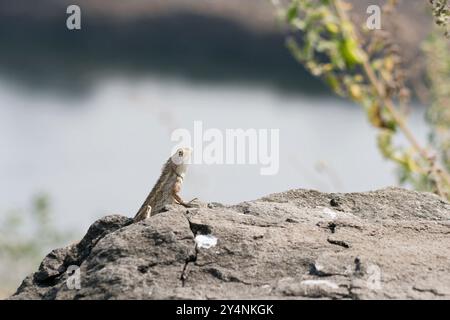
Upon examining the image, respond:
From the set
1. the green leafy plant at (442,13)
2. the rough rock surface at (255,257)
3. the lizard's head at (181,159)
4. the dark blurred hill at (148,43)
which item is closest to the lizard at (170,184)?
the lizard's head at (181,159)

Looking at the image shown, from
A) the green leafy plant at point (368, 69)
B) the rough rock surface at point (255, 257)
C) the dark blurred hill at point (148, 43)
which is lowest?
the rough rock surface at point (255, 257)

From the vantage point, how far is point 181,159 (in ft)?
15.8

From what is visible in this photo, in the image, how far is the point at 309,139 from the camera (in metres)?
16.4

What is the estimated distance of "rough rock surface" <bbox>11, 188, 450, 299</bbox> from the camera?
11.1 feet

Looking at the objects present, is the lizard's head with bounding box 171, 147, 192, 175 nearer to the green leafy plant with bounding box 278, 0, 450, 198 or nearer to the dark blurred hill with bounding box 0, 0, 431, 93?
the green leafy plant with bounding box 278, 0, 450, 198

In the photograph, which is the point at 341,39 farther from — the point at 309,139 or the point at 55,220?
the point at 309,139

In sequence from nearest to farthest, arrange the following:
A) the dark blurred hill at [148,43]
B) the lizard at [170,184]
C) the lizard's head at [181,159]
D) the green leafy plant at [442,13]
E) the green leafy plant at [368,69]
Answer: the green leafy plant at [442,13]
the lizard at [170,184]
the lizard's head at [181,159]
the green leafy plant at [368,69]
the dark blurred hill at [148,43]

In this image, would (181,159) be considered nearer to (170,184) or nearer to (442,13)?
(170,184)

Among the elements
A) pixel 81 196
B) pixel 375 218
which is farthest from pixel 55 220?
pixel 375 218

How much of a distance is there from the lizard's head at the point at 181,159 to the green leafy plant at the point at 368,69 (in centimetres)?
148

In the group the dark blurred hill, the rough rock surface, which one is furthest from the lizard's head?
the dark blurred hill

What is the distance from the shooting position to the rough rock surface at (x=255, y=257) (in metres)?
3.38

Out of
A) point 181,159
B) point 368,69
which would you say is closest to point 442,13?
point 181,159

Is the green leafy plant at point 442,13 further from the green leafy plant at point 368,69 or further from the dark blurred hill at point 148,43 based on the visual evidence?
the dark blurred hill at point 148,43
